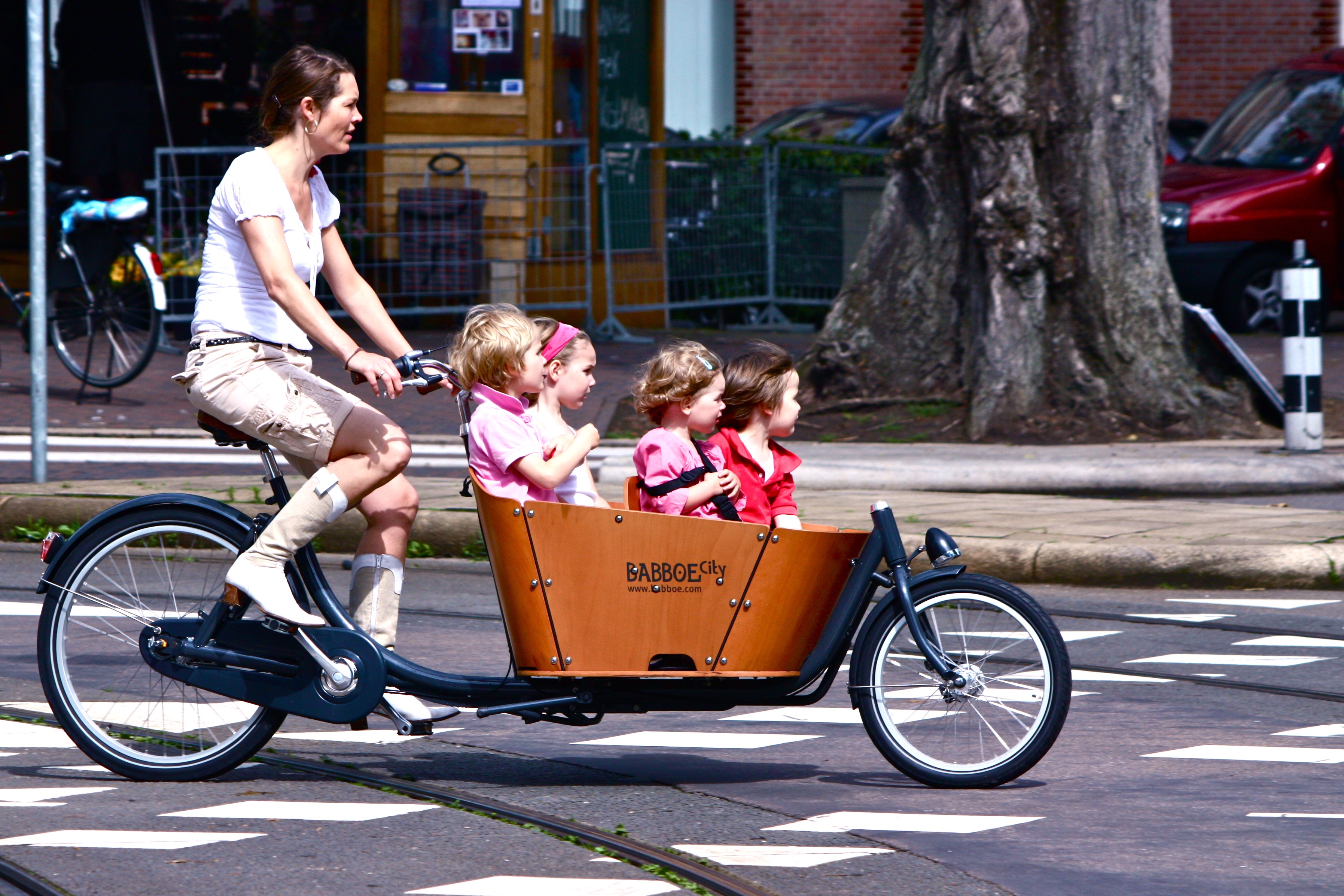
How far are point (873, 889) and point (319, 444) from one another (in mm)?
1659

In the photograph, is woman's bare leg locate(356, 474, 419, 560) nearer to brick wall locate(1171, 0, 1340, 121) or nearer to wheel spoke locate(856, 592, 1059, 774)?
wheel spoke locate(856, 592, 1059, 774)

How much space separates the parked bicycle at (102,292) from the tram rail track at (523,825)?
23.9 feet

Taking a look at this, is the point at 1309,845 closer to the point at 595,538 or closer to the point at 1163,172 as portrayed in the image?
the point at 595,538

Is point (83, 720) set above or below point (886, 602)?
below

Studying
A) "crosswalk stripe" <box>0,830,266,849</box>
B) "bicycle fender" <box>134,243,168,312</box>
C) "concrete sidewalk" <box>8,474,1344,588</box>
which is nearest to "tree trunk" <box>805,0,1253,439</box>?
"concrete sidewalk" <box>8,474,1344,588</box>

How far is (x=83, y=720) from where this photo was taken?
15.6 feet

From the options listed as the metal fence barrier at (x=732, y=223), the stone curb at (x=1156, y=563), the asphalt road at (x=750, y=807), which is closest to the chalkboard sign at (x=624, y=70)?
the metal fence barrier at (x=732, y=223)

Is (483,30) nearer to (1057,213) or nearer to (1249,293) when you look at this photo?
(1057,213)

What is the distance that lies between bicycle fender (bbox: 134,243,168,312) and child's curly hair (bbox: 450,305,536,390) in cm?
754

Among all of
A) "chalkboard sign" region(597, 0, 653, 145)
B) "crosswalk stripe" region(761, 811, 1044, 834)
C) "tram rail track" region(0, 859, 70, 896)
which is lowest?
"crosswalk stripe" region(761, 811, 1044, 834)

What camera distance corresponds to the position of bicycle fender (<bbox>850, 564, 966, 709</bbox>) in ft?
15.1

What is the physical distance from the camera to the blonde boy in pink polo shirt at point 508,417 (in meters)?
4.54

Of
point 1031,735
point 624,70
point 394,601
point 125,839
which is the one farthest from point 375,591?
point 624,70

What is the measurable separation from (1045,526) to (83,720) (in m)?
4.62
